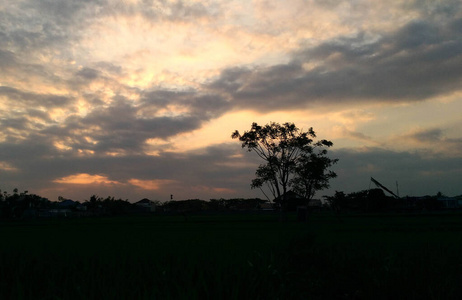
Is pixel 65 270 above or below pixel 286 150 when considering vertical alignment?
below

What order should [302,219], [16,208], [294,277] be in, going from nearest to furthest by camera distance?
[294,277] < [302,219] < [16,208]

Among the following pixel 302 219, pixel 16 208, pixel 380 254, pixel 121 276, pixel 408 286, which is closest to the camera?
pixel 121 276

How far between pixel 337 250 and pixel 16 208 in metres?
99.2

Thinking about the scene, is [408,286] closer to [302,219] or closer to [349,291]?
[349,291]

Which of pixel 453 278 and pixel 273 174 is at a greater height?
pixel 273 174

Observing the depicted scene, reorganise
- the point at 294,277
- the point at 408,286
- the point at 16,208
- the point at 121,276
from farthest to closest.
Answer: the point at 16,208
the point at 408,286
the point at 294,277
the point at 121,276

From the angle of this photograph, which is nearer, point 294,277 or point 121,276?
point 121,276

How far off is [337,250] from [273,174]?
1979 inches

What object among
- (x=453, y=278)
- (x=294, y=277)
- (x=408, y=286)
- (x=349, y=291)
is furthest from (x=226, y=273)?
(x=453, y=278)

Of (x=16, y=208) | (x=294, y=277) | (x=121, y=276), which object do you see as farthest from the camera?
(x=16, y=208)

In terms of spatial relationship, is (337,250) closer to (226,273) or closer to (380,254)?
(380,254)

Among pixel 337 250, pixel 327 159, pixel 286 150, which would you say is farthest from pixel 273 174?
pixel 337 250

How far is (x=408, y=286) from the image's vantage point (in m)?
4.04

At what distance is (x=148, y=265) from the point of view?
158 inches
